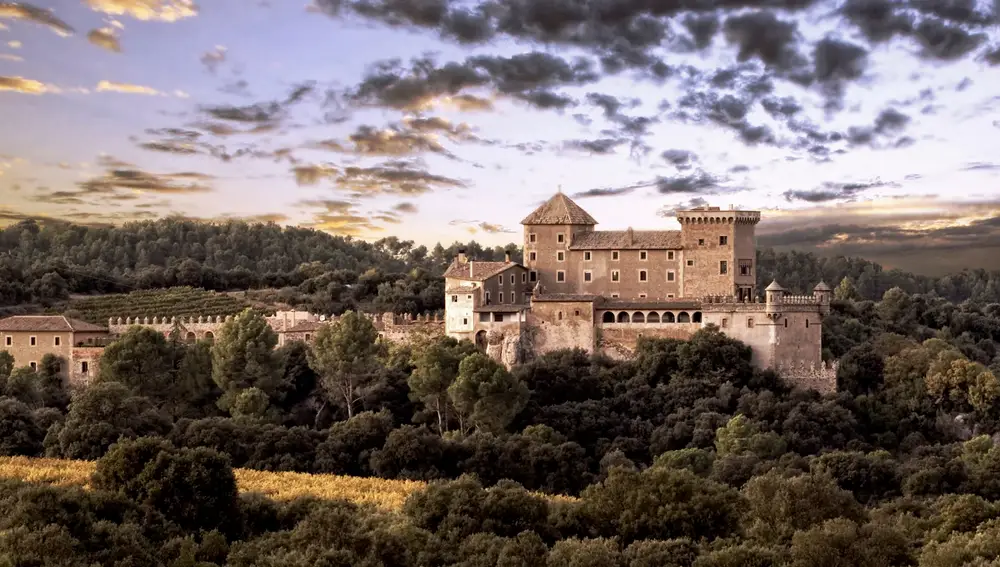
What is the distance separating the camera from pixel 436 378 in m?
41.2

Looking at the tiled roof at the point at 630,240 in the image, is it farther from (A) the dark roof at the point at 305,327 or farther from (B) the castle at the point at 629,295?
(A) the dark roof at the point at 305,327

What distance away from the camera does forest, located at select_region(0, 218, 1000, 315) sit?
63.4m

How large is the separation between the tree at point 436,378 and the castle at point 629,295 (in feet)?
10.9

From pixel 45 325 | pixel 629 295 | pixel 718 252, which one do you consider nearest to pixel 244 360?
pixel 45 325

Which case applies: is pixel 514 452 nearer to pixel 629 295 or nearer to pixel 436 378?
pixel 436 378

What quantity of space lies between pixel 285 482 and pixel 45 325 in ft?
78.5

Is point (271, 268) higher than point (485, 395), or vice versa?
point (271, 268)

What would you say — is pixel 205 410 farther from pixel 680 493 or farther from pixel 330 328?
pixel 680 493

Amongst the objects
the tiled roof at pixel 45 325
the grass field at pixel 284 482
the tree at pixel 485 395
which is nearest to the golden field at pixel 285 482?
the grass field at pixel 284 482

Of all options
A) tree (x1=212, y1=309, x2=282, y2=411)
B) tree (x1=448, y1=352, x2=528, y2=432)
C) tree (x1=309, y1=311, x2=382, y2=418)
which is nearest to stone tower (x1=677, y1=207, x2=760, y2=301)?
tree (x1=448, y1=352, x2=528, y2=432)

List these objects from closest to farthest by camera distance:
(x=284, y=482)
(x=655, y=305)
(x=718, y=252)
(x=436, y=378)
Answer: (x=284, y=482) < (x=436, y=378) < (x=655, y=305) < (x=718, y=252)

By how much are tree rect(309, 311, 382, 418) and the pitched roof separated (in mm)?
9153

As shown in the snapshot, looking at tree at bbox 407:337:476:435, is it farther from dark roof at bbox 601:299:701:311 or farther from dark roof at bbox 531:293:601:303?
dark roof at bbox 601:299:701:311

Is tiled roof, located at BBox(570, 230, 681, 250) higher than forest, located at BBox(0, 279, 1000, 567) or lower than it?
higher
